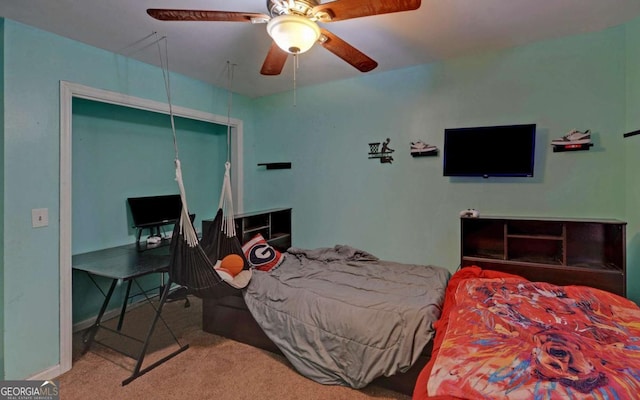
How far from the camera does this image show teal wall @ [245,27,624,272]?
7.85ft

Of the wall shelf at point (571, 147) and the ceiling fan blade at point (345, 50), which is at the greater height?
the ceiling fan blade at point (345, 50)

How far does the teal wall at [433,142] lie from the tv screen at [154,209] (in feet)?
3.12

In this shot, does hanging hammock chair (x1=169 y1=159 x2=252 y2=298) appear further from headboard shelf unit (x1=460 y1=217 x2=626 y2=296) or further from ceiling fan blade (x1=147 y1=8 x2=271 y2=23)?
headboard shelf unit (x1=460 y1=217 x2=626 y2=296)

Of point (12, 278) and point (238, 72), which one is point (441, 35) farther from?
point (12, 278)

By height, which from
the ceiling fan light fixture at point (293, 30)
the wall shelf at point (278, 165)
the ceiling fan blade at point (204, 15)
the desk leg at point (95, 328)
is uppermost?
the ceiling fan blade at point (204, 15)

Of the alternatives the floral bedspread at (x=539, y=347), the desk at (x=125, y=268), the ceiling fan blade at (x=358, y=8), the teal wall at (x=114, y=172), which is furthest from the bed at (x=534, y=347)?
the teal wall at (x=114, y=172)

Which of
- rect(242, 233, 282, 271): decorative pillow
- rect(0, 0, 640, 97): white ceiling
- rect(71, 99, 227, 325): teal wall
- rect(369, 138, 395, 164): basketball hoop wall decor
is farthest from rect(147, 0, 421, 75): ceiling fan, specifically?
rect(71, 99, 227, 325): teal wall

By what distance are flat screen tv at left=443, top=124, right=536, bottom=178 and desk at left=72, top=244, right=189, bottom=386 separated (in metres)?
2.60

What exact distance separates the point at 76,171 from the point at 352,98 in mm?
2831

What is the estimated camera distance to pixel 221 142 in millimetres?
4340

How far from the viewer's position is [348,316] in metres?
2.03

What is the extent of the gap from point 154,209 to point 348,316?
2543 millimetres

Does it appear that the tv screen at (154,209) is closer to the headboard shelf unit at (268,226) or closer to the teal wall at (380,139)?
the headboard shelf unit at (268,226)

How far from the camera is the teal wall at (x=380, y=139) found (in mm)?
2096
